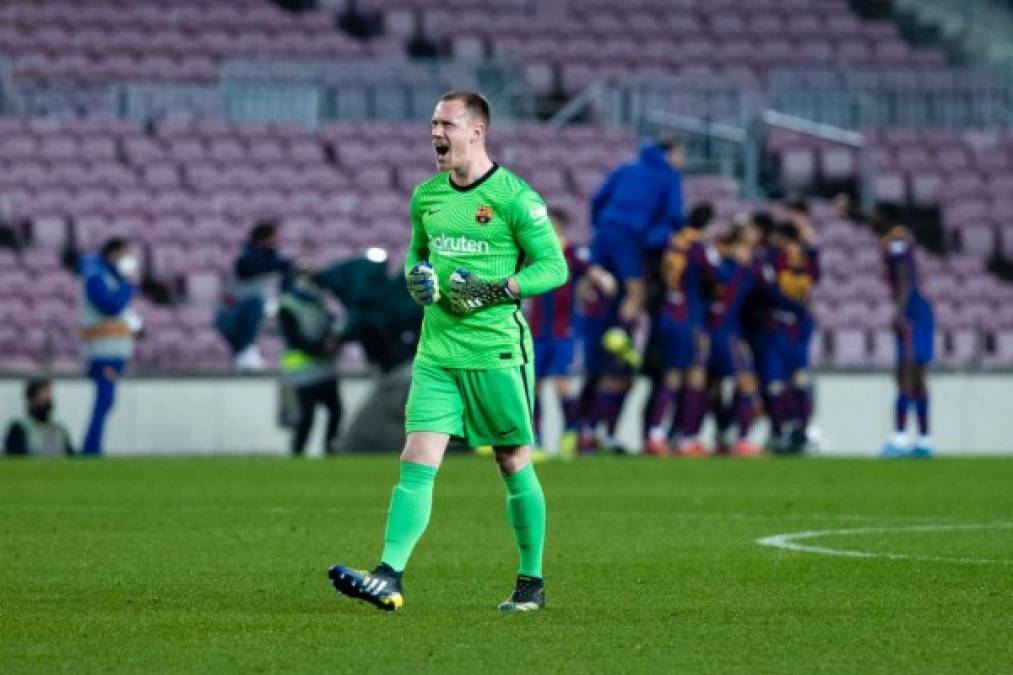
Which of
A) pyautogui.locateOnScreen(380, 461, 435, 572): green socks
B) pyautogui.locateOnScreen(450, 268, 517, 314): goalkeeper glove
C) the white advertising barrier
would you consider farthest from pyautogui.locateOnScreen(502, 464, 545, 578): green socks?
the white advertising barrier

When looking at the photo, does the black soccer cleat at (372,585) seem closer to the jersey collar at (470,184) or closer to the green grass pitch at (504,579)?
the green grass pitch at (504,579)

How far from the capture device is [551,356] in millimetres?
19922

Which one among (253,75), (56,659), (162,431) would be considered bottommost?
(162,431)

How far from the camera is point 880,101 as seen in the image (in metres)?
31.7

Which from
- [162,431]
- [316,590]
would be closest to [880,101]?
[162,431]

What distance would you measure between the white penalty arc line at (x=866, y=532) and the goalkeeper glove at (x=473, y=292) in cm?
299

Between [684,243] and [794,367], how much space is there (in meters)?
1.96

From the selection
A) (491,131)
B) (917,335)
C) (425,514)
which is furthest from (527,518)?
(491,131)

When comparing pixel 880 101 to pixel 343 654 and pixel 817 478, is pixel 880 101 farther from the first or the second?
pixel 343 654

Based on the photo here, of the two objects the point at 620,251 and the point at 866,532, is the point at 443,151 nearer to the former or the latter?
the point at 866,532

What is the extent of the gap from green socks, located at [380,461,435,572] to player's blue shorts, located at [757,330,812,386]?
43.2ft

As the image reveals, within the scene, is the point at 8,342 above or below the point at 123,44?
below

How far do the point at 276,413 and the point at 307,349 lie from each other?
4.67 ft

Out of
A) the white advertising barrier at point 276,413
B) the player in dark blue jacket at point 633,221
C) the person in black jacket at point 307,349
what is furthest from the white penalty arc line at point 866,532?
the white advertising barrier at point 276,413
